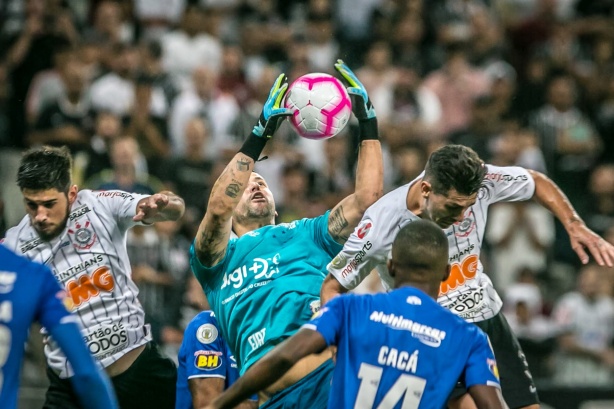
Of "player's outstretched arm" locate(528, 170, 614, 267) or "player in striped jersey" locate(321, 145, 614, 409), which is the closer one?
"player in striped jersey" locate(321, 145, 614, 409)

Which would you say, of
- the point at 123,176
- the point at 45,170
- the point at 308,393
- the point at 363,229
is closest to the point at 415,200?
the point at 363,229

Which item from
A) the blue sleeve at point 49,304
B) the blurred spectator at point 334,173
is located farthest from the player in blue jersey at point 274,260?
the blurred spectator at point 334,173

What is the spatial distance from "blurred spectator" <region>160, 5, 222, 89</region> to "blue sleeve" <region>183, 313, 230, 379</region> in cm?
770

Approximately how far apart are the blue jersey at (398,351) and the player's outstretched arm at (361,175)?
84.9 inches

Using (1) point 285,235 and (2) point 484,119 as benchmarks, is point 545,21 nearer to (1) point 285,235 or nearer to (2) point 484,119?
(2) point 484,119

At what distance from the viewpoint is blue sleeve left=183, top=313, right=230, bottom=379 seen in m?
8.12

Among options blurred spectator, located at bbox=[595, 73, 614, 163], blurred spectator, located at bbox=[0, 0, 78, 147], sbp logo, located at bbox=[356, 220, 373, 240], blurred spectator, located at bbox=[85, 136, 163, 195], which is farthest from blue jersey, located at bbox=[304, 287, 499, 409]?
blurred spectator, located at bbox=[595, 73, 614, 163]

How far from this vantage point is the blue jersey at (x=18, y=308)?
17.3 ft

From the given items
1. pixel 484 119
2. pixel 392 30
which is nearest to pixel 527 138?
pixel 484 119

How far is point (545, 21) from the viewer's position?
59.8ft

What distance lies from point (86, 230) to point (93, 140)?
5870 mm

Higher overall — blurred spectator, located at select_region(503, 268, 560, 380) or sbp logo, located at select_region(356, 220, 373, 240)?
sbp logo, located at select_region(356, 220, 373, 240)

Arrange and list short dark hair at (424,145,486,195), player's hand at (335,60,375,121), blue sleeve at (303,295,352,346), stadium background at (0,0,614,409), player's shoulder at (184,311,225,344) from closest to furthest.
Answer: blue sleeve at (303,295,352,346) < short dark hair at (424,145,486,195) < player's hand at (335,60,375,121) < player's shoulder at (184,311,225,344) < stadium background at (0,0,614,409)

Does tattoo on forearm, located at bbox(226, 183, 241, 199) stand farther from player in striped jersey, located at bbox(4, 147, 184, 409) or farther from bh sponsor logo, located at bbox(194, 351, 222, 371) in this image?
bh sponsor logo, located at bbox(194, 351, 222, 371)
